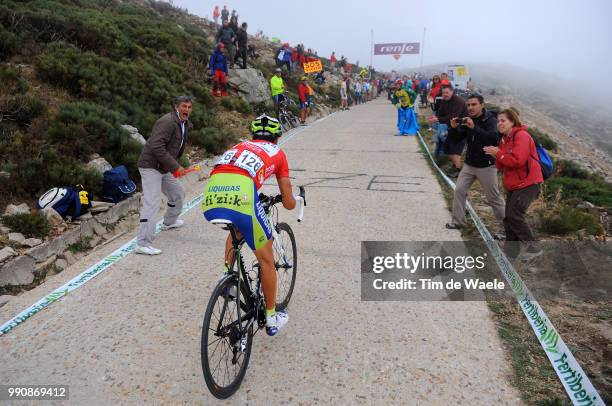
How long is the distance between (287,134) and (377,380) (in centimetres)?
1395

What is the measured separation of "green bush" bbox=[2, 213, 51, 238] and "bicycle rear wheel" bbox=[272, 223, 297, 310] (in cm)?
350

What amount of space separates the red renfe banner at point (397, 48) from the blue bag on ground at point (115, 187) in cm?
5434

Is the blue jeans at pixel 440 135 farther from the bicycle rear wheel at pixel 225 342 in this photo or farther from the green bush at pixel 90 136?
the bicycle rear wheel at pixel 225 342

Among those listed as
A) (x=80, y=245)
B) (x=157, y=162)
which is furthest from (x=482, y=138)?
(x=80, y=245)

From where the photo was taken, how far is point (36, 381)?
11.0 ft

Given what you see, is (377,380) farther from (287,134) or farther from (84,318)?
(287,134)

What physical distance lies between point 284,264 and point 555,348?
8.58 ft

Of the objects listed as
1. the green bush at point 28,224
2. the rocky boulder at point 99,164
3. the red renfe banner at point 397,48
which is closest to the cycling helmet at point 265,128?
the green bush at point 28,224

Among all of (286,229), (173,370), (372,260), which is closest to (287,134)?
(372,260)

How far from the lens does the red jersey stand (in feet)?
10.8

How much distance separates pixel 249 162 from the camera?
3322 millimetres

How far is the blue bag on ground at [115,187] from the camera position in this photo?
695 cm

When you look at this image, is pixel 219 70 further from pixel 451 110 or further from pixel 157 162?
pixel 157 162

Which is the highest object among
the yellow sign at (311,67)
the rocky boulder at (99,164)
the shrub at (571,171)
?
the yellow sign at (311,67)
